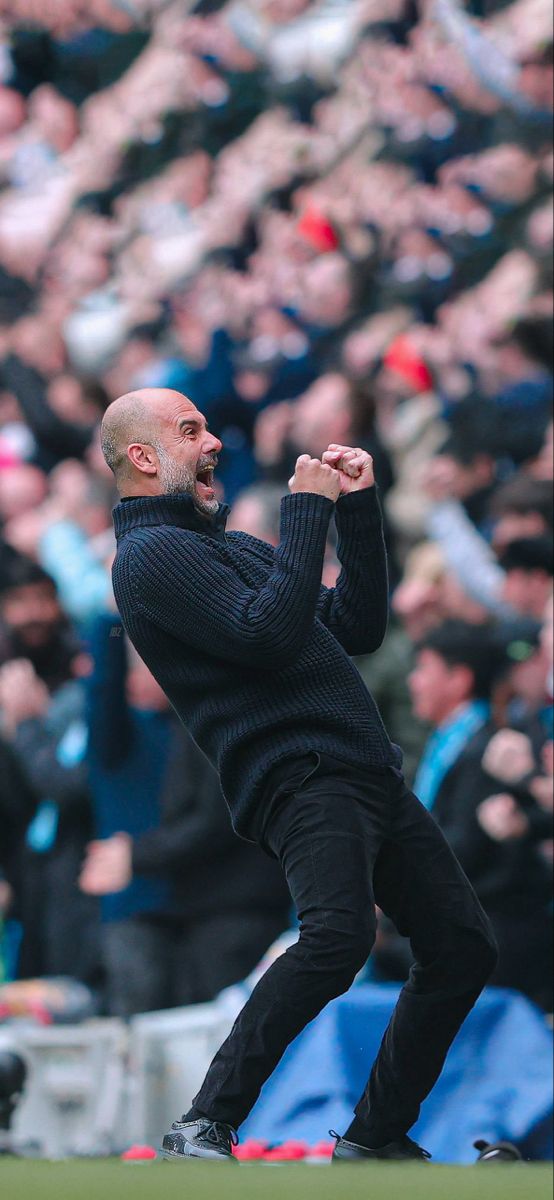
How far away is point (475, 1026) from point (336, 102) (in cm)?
474

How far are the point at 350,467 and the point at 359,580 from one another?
0.27 m

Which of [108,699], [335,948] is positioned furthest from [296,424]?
[335,948]

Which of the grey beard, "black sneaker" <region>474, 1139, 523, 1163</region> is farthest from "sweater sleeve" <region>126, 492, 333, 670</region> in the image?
"black sneaker" <region>474, 1139, 523, 1163</region>

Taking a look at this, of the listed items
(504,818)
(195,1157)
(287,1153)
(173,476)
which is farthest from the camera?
(504,818)

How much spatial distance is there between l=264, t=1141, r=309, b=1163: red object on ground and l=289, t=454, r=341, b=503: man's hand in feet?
6.24

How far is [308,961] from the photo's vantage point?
11.6 ft

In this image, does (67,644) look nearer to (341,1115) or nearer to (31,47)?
(341,1115)

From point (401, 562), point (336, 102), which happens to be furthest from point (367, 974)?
Result: point (336, 102)

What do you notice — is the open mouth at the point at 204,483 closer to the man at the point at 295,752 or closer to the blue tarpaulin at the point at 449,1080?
Result: the man at the point at 295,752

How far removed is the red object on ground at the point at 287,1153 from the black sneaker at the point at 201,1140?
46.8 inches

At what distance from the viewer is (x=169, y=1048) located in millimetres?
6152

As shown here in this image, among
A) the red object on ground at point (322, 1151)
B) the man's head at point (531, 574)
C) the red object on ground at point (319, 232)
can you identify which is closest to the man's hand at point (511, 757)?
the man's head at point (531, 574)

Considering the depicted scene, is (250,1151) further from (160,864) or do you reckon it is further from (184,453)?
(184,453)

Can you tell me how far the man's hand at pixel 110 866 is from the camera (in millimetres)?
6574
